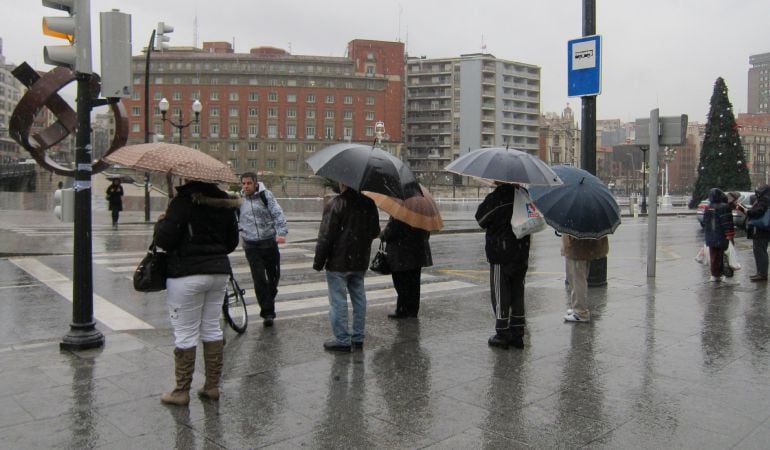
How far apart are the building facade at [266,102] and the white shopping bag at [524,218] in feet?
355

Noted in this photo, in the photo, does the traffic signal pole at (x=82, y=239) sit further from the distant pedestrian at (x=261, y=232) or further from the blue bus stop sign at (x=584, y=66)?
the blue bus stop sign at (x=584, y=66)

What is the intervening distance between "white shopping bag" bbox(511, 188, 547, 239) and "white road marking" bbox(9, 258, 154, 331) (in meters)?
4.33

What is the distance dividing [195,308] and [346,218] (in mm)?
1826

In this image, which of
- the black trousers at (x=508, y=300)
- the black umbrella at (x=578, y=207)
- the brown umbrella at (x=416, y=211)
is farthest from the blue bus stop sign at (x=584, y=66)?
the black trousers at (x=508, y=300)

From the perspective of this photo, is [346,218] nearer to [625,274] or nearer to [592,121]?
[592,121]

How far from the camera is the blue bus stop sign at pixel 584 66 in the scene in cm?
1007

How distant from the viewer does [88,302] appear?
251 inches

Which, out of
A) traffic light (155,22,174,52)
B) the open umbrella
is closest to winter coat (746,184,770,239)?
the open umbrella

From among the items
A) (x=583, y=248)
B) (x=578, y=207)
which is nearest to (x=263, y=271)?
(x=578, y=207)

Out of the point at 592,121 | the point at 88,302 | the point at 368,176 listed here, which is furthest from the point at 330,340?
the point at 592,121

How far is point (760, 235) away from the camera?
10898 mm

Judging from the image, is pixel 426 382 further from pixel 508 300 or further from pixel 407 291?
pixel 407 291

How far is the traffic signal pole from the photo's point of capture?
20.6 feet

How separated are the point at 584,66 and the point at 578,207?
3.86 metres
